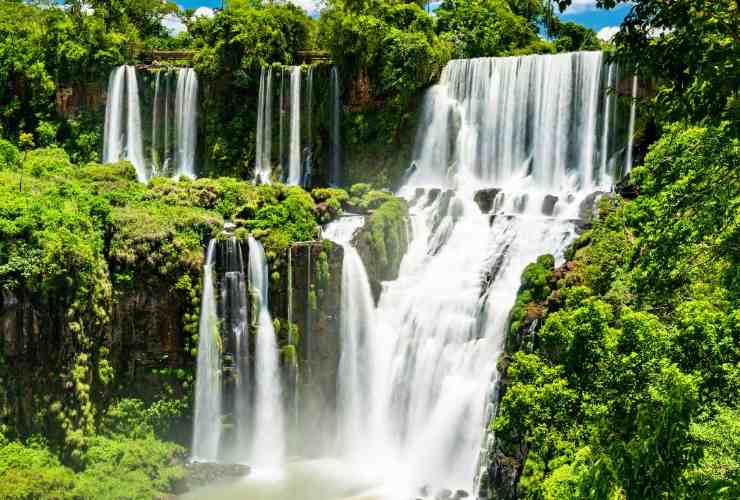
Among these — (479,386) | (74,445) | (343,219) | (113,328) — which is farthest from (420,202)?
(74,445)

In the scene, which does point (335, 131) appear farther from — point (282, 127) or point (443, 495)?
point (443, 495)

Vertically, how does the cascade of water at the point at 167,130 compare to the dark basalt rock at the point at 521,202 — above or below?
above

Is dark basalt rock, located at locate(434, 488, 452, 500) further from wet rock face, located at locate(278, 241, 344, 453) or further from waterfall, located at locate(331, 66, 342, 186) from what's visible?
waterfall, located at locate(331, 66, 342, 186)

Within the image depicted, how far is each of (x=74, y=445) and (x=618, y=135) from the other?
706 inches

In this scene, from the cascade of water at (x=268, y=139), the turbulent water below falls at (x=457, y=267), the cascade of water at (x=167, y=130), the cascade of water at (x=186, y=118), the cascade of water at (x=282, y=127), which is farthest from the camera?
the cascade of water at (x=167, y=130)

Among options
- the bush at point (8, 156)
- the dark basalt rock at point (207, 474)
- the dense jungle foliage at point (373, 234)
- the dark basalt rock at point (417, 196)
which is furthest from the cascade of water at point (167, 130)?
the dark basalt rock at point (207, 474)

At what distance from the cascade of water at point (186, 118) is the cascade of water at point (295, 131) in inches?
166

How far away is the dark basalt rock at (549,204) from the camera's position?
23.7 meters

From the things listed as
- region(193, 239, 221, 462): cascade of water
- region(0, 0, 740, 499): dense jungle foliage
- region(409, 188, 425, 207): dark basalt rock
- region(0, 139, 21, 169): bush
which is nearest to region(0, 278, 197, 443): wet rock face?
region(0, 0, 740, 499): dense jungle foliage

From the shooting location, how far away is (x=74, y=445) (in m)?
18.8

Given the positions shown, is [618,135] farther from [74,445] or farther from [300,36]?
[74,445]

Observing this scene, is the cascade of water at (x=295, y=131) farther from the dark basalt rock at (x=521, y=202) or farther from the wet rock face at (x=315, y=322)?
the dark basalt rock at (x=521, y=202)

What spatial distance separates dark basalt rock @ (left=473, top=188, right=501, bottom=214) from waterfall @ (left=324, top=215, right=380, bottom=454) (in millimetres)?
4630

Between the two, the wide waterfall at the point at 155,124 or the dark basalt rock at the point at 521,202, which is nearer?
the dark basalt rock at the point at 521,202
